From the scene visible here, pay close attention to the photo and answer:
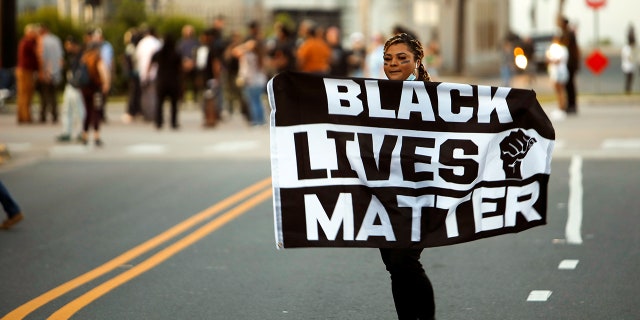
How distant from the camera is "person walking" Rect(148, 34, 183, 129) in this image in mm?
26203

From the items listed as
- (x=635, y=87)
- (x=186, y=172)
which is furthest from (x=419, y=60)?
(x=635, y=87)

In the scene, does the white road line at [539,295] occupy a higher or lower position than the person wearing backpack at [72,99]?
lower

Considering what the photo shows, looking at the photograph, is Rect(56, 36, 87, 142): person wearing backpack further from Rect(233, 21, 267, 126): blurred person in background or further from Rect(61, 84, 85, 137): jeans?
Rect(233, 21, 267, 126): blurred person in background

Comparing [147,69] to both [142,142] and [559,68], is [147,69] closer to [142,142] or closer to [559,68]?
[142,142]

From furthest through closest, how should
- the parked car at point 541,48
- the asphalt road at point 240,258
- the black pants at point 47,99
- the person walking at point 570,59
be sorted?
the parked car at point 541,48
the black pants at point 47,99
the person walking at point 570,59
the asphalt road at point 240,258

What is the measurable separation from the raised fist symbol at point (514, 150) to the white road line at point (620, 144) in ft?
44.3

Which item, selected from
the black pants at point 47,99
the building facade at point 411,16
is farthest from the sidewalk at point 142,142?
the building facade at point 411,16

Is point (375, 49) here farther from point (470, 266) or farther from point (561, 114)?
point (470, 266)

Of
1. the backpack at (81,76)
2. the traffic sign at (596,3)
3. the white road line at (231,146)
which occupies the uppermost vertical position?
the traffic sign at (596,3)

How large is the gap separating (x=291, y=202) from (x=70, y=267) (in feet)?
13.2

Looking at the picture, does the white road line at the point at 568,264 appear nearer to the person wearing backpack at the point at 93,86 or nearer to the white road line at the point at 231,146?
the white road line at the point at 231,146

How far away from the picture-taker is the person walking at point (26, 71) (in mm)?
27797

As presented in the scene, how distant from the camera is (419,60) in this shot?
741 centimetres

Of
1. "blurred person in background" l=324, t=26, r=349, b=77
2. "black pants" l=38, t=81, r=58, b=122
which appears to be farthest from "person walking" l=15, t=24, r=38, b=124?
"blurred person in background" l=324, t=26, r=349, b=77
